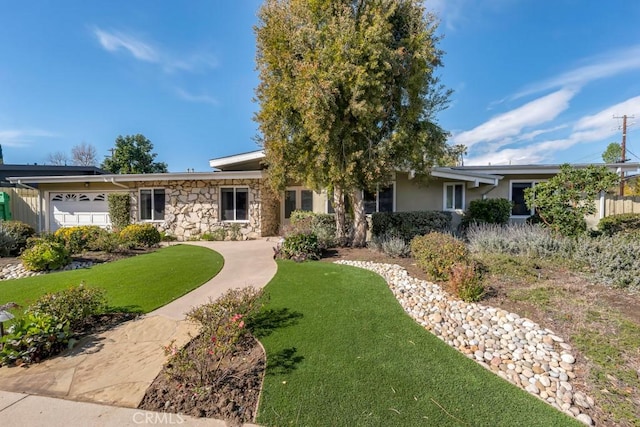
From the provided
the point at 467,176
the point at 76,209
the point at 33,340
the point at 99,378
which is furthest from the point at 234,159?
the point at 99,378

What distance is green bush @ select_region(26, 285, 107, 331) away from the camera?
382 cm

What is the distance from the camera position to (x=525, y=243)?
680 cm

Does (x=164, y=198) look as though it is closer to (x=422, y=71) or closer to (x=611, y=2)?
(x=422, y=71)

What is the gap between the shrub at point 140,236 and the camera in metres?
10.1

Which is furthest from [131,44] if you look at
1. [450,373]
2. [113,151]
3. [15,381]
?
[113,151]

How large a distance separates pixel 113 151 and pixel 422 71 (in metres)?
31.4

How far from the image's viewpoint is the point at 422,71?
7.41m

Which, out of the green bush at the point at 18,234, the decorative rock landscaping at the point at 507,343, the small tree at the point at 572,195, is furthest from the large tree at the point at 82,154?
the small tree at the point at 572,195

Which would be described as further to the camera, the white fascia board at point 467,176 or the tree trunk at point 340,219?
the white fascia board at point 467,176

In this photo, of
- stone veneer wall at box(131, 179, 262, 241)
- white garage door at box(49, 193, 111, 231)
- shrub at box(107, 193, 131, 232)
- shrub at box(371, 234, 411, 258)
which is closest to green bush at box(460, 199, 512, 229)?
shrub at box(371, 234, 411, 258)

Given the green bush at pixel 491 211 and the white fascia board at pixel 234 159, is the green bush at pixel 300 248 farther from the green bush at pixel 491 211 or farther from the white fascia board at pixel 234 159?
the green bush at pixel 491 211

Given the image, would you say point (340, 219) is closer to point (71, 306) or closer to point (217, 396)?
point (71, 306)

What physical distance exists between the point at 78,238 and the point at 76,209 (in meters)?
7.28

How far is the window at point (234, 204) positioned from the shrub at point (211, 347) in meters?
9.53
